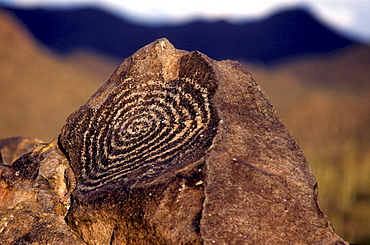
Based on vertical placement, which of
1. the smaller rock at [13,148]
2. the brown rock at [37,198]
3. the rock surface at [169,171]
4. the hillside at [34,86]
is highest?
the rock surface at [169,171]

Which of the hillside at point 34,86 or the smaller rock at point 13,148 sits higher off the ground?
the smaller rock at point 13,148

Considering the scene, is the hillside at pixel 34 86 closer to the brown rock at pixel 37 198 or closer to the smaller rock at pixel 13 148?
the smaller rock at pixel 13 148

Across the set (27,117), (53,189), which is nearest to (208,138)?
(53,189)

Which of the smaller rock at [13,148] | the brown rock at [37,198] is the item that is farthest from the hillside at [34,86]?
the brown rock at [37,198]

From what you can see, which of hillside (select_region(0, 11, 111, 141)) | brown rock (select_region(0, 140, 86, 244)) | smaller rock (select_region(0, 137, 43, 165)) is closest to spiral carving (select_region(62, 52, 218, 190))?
brown rock (select_region(0, 140, 86, 244))

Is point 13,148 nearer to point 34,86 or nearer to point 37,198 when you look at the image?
point 37,198

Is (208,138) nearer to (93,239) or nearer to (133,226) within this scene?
(133,226)

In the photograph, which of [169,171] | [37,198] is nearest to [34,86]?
[37,198]
